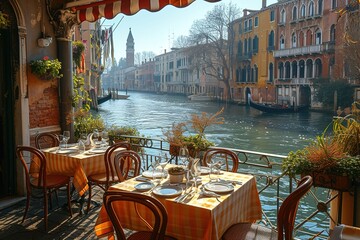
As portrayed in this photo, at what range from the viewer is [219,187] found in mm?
2352

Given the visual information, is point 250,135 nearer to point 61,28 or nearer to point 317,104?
point 317,104

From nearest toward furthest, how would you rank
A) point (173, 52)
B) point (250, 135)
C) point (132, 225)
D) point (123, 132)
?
point (132, 225), point (123, 132), point (250, 135), point (173, 52)

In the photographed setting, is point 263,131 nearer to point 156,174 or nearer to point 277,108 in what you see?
point 277,108

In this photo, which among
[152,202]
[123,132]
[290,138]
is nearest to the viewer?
[152,202]

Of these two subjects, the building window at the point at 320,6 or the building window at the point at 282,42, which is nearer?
the building window at the point at 320,6

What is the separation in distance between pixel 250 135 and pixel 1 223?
1347 cm

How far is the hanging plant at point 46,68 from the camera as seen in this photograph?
409 cm

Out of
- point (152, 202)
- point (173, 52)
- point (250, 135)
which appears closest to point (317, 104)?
point (250, 135)

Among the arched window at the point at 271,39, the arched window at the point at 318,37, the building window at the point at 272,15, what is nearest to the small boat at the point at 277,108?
the arched window at the point at 318,37

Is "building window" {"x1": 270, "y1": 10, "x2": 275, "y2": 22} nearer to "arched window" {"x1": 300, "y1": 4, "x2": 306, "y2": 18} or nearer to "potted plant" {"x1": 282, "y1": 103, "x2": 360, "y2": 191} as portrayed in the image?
"arched window" {"x1": 300, "y1": 4, "x2": 306, "y2": 18}

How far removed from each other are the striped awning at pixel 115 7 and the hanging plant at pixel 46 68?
76 centimetres

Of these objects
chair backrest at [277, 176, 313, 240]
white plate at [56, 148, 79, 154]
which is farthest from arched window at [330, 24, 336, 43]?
chair backrest at [277, 176, 313, 240]

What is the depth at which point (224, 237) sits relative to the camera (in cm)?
211

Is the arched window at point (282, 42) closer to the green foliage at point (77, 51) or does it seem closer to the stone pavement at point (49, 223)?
the green foliage at point (77, 51)
